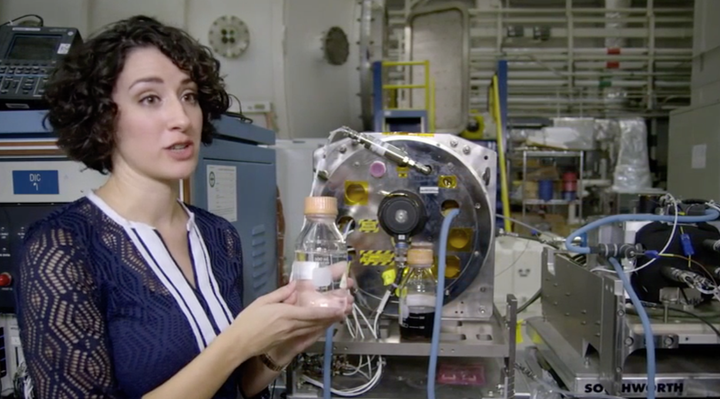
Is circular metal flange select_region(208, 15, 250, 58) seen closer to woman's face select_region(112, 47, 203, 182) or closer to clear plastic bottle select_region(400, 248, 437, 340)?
woman's face select_region(112, 47, 203, 182)

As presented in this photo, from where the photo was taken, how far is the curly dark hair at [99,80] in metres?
0.68

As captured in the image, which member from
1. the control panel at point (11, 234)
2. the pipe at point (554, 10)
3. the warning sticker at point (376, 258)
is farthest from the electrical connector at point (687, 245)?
the pipe at point (554, 10)

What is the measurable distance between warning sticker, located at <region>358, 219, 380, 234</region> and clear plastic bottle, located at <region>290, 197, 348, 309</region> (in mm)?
109

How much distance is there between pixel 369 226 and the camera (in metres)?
0.98

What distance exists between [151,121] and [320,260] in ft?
1.10

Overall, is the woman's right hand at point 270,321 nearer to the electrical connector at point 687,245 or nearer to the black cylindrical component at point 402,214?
the black cylindrical component at point 402,214

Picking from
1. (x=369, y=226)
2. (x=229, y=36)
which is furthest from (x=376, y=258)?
(x=229, y=36)

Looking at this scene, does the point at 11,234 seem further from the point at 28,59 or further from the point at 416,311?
the point at 416,311

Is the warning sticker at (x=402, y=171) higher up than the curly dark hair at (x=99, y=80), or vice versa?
the curly dark hair at (x=99, y=80)

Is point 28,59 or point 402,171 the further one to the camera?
point 28,59

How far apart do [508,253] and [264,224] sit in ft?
4.48

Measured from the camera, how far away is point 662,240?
3.07 feet

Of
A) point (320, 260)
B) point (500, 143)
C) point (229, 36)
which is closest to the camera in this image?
point (320, 260)

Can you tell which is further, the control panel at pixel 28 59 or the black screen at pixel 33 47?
the black screen at pixel 33 47
